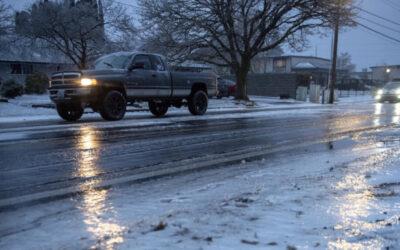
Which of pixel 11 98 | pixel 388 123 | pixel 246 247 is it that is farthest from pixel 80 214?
pixel 11 98

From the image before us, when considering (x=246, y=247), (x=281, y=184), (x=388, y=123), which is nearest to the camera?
(x=246, y=247)

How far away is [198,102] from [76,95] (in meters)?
5.31

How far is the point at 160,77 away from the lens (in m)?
18.3

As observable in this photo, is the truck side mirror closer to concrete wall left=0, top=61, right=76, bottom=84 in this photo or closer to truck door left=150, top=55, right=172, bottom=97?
truck door left=150, top=55, right=172, bottom=97

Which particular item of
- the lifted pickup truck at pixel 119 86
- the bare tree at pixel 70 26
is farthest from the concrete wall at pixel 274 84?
the lifted pickup truck at pixel 119 86

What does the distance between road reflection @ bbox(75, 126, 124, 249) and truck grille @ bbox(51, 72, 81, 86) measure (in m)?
7.02

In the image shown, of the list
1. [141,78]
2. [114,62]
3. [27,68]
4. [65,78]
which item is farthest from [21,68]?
[65,78]

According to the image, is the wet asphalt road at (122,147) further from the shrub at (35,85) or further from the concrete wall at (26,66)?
the concrete wall at (26,66)

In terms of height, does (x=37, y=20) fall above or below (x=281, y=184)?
above

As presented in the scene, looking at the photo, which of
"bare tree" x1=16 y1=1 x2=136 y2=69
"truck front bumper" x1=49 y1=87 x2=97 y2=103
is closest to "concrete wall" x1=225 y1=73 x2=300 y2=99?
"bare tree" x1=16 y1=1 x2=136 y2=69

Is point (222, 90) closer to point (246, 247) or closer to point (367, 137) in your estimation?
point (367, 137)

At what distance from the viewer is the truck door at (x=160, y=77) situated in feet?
59.7

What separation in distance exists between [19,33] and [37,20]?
1.60 metres

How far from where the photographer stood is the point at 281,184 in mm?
7191
